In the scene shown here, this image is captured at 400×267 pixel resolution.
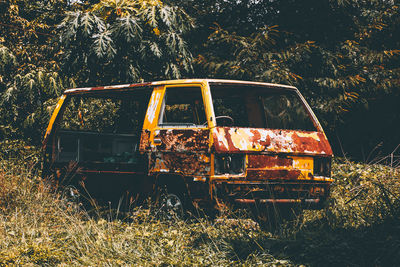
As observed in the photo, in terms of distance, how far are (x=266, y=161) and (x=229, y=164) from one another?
446 mm

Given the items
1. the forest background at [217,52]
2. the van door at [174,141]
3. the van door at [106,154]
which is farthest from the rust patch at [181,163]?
the forest background at [217,52]

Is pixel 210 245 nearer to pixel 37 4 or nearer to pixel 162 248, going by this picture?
pixel 162 248

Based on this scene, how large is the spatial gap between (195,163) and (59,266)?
1.77m

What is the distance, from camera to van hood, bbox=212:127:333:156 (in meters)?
4.95

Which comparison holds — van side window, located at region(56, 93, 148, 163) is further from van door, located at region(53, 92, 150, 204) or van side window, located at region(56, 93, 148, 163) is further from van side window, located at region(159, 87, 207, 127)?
van side window, located at region(159, 87, 207, 127)

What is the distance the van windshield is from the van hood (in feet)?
1.77

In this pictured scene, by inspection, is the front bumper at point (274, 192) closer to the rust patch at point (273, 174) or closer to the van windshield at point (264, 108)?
the rust patch at point (273, 174)

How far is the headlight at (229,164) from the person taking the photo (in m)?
4.94

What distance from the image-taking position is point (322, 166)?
5.54m

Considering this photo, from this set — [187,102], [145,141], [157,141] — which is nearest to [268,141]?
[157,141]

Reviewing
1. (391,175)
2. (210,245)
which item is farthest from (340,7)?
(210,245)

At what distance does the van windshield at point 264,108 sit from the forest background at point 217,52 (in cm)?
200

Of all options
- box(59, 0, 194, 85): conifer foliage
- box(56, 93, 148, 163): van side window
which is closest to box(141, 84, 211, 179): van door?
box(56, 93, 148, 163): van side window

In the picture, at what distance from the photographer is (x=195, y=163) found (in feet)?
16.7
